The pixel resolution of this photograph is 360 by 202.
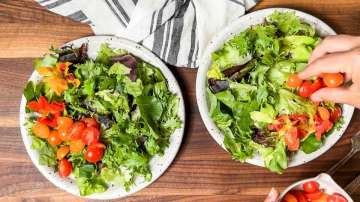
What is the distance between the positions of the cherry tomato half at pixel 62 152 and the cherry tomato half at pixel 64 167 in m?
0.01

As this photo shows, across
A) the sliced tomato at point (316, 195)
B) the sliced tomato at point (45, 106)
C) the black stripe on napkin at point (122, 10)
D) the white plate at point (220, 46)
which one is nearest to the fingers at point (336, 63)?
the white plate at point (220, 46)

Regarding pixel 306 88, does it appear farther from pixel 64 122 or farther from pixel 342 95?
pixel 64 122

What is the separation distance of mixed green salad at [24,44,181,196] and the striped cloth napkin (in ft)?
0.20

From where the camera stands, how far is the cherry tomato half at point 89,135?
46.8 inches

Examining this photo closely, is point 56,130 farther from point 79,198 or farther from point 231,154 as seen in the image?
point 231,154

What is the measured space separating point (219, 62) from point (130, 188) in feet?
1.19

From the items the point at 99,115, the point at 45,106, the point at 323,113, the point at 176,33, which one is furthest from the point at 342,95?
the point at 45,106

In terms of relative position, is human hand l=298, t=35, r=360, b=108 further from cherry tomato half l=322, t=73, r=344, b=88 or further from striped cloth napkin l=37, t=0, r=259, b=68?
striped cloth napkin l=37, t=0, r=259, b=68

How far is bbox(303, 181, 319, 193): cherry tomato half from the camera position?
1206 millimetres

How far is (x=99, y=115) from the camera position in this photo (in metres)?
1.22

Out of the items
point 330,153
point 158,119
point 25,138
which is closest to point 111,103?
point 158,119

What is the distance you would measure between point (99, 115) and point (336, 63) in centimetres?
54

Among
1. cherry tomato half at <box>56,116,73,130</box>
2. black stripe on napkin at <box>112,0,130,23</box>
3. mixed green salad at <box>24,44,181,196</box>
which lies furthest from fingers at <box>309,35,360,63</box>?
cherry tomato half at <box>56,116,73,130</box>

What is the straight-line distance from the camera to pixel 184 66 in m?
1.28
